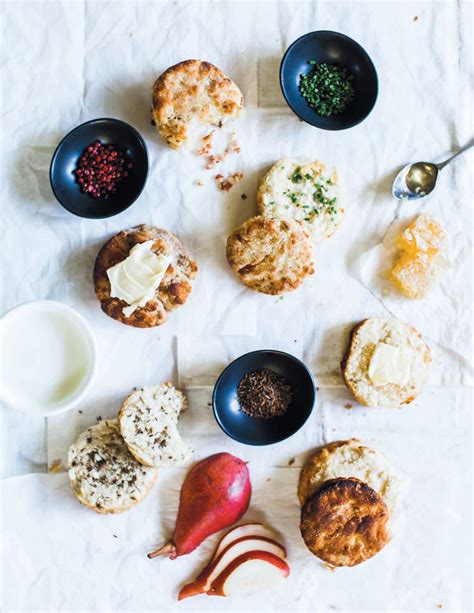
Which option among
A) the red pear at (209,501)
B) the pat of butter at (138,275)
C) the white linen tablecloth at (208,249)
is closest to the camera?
the pat of butter at (138,275)

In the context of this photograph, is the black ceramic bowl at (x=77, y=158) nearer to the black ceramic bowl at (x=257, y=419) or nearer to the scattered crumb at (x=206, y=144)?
the scattered crumb at (x=206, y=144)

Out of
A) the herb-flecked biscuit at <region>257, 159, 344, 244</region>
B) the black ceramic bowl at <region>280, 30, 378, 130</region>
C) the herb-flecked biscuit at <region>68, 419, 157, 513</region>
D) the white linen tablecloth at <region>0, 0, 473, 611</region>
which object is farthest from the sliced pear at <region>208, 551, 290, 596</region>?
the black ceramic bowl at <region>280, 30, 378, 130</region>

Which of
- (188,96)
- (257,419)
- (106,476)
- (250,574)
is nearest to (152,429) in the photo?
(106,476)

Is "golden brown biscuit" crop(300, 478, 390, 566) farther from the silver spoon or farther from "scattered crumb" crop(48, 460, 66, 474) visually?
the silver spoon

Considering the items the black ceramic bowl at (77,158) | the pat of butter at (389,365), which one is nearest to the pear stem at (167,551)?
the pat of butter at (389,365)

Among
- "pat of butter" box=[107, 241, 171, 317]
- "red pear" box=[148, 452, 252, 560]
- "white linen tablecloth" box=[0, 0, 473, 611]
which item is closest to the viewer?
"pat of butter" box=[107, 241, 171, 317]
